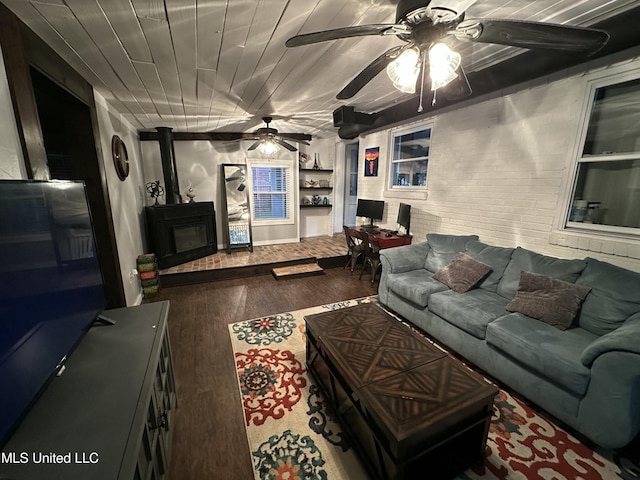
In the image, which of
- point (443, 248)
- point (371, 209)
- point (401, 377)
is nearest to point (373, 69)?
point (401, 377)

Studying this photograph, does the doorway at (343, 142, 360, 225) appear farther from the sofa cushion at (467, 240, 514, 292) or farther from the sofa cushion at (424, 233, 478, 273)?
the sofa cushion at (467, 240, 514, 292)

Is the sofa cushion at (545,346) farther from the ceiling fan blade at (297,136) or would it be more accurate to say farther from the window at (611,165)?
the ceiling fan blade at (297,136)

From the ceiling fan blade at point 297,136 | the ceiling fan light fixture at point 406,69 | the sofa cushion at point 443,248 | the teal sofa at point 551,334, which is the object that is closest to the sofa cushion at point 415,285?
the teal sofa at point 551,334

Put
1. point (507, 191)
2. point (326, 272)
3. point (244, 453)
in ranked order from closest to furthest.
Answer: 1. point (244, 453)
2. point (507, 191)
3. point (326, 272)

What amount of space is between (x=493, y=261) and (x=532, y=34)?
202 centimetres

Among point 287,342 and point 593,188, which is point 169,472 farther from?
point 593,188

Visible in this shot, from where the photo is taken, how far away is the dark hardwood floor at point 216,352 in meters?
1.50

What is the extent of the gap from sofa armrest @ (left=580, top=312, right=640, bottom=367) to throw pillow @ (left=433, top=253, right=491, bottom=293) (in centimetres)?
105

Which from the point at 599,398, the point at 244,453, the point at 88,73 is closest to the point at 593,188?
the point at 599,398

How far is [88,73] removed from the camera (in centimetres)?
217

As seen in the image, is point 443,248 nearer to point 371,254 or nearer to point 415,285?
point 415,285

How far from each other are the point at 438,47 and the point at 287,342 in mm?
2505

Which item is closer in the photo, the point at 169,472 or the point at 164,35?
the point at 169,472

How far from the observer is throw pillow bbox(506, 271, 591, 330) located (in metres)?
Answer: 1.92
